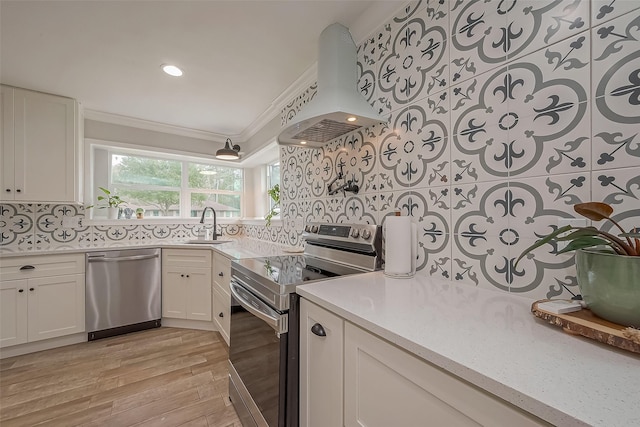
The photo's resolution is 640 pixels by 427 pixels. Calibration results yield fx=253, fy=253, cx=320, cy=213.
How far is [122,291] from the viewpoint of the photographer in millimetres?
2568

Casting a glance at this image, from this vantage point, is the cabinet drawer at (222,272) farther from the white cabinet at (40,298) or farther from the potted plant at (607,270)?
the potted plant at (607,270)

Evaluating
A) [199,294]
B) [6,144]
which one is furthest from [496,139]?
[6,144]

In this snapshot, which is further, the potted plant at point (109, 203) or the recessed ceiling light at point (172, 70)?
the potted plant at point (109, 203)

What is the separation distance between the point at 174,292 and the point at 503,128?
3123 millimetres

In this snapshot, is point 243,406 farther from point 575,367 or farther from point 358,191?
point 575,367

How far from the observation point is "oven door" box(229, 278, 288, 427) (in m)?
1.05

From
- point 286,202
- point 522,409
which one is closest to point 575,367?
point 522,409

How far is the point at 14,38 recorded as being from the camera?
67.5 inches

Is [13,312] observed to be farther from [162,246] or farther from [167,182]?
[167,182]

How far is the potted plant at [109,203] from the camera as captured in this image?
9.88 ft

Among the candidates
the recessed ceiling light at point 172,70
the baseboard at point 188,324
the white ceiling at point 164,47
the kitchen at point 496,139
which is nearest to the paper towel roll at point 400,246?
the kitchen at point 496,139

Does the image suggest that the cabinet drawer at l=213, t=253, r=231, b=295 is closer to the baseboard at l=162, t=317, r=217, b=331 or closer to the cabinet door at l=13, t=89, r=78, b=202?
the baseboard at l=162, t=317, r=217, b=331

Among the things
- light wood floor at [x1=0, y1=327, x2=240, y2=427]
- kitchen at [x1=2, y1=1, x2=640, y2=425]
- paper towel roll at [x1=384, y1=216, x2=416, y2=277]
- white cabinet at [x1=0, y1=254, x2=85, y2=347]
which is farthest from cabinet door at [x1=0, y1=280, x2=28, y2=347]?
paper towel roll at [x1=384, y1=216, x2=416, y2=277]

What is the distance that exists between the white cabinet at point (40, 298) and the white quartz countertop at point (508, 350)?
2.72 metres
